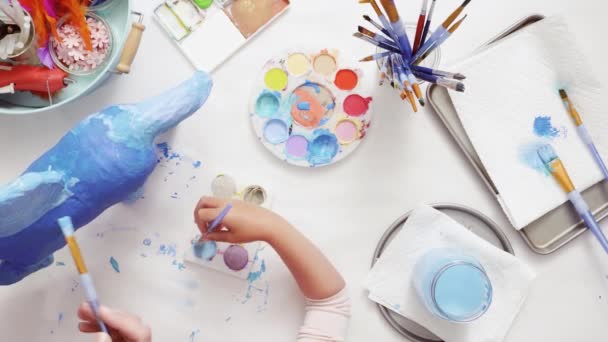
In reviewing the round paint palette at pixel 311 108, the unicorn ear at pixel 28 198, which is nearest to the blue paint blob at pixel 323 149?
the round paint palette at pixel 311 108

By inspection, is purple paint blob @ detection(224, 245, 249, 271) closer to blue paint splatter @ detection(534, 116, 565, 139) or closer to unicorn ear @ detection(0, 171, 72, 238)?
unicorn ear @ detection(0, 171, 72, 238)

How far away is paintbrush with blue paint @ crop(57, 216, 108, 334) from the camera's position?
479 mm

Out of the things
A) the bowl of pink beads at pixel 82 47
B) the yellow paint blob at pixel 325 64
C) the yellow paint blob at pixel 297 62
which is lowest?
the yellow paint blob at pixel 325 64

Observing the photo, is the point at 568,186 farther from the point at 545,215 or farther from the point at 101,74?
the point at 101,74

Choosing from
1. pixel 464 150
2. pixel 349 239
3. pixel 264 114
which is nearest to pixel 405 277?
pixel 349 239

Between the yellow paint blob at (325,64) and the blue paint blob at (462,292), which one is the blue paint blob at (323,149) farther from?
the blue paint blob at (462,292)

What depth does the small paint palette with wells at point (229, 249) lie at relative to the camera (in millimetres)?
708

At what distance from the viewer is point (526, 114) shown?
70cm

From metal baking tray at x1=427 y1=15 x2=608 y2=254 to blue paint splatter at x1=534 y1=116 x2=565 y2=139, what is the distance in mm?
91

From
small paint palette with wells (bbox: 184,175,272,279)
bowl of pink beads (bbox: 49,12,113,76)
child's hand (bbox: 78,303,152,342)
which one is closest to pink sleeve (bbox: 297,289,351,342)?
small paint palette with wells (bbox: 184,175,272,279)

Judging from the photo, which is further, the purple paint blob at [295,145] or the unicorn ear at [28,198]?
the purple paint blob at [295,145]

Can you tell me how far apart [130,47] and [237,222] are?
0.87 ft

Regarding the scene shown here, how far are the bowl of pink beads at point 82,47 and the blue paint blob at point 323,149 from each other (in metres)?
0.30

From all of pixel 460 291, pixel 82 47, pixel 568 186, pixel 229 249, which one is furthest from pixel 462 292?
pixel 82 47
